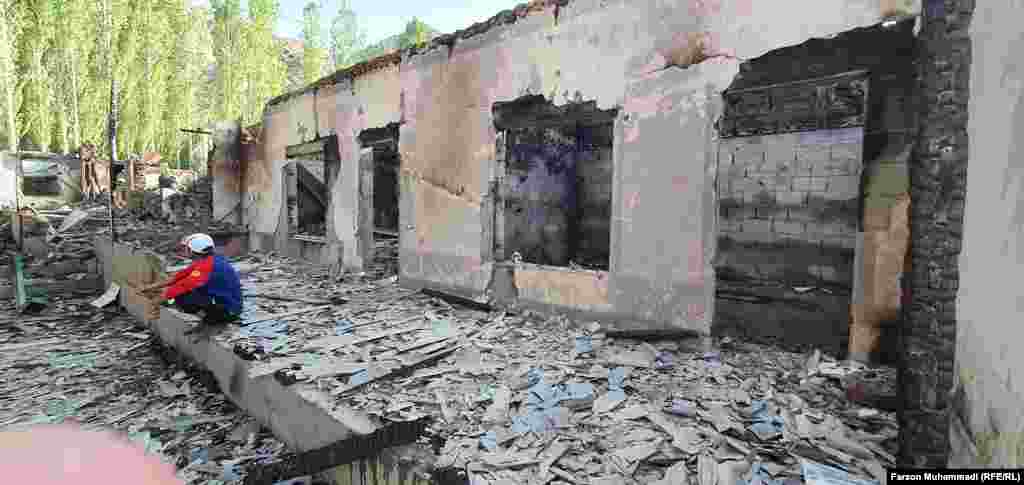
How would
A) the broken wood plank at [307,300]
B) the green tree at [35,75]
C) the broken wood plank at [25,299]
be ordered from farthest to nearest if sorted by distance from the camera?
the green tree at [35,75] < the broken wood plank at [25,299] < the broken wood plank at [307,300]

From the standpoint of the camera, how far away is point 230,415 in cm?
459

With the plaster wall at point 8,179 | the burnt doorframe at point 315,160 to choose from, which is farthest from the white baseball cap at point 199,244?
the plaster wall at point 8,179

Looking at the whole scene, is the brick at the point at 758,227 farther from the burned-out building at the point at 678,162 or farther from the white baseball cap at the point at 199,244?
the white baseball cap at the point at 199,244

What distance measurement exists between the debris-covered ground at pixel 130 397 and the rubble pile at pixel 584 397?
25.9 inches

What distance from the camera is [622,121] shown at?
4988 millimetres

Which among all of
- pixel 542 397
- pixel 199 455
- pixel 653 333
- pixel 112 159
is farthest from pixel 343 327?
pixel 112 159

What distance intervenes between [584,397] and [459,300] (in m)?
3.34

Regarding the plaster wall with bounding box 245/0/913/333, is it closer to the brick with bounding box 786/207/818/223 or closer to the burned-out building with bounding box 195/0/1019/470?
the burned-out building with bounding box 195/0/1019/470

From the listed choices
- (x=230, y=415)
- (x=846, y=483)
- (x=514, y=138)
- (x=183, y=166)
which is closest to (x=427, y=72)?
(x=514, y=138)

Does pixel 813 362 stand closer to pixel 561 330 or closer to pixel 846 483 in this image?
pixel 846 483

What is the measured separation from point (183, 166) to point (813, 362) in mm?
40052

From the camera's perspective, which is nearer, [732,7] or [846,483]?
[846,483]

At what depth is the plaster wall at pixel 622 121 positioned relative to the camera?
4.25 metres

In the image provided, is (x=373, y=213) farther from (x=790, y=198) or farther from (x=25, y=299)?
(x=790, y=198)
